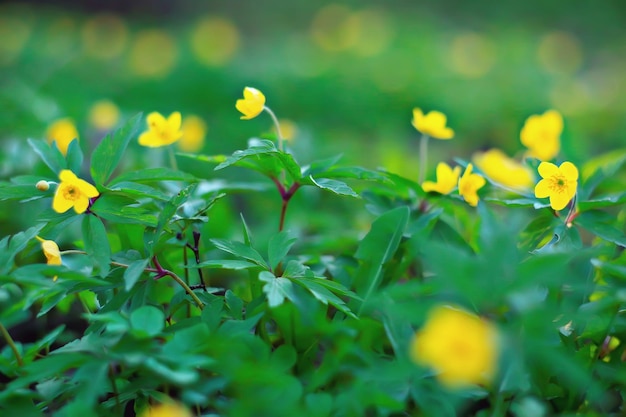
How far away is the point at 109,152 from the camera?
1157 millimetres

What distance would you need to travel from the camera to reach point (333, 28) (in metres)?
6.13

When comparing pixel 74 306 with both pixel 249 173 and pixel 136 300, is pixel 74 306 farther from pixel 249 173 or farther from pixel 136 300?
pixel 249 173

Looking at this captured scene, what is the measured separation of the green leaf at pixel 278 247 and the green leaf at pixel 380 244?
19 cm

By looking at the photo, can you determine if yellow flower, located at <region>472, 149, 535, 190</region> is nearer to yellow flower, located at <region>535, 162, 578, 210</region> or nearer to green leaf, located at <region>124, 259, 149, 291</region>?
yellow flower, located at <region>535, 162, 578, 210</region>

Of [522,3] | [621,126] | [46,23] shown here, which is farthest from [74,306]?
[522,3]

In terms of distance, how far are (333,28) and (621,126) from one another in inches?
132

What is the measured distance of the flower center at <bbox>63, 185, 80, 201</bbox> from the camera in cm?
104

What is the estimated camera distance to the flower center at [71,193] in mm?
1040

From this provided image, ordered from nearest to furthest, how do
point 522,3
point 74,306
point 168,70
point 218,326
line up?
point 218,326
point 74,306
point 168,70
point 522,3

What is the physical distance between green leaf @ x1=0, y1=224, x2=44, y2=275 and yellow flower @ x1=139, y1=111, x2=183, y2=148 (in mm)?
365

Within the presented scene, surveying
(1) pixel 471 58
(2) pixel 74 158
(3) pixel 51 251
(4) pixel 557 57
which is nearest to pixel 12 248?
(3) pixel 51 251

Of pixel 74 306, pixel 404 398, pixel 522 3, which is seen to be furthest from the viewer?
pixel 522 3

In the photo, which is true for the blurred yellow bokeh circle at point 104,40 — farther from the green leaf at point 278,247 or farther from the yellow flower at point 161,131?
the green leaf at point 278,247

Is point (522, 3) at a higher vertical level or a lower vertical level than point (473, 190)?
lower
